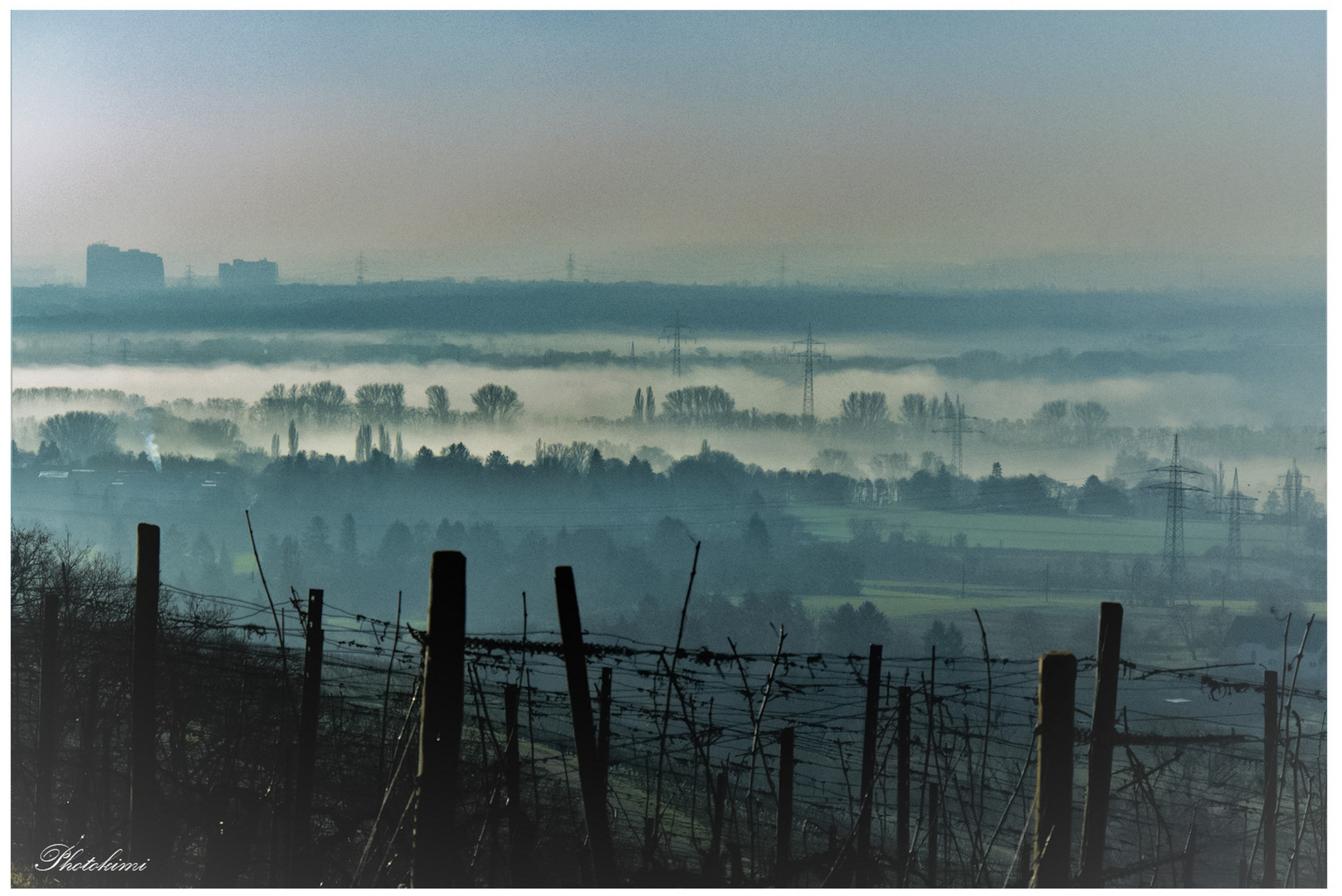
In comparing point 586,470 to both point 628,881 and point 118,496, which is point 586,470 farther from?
point 628,881

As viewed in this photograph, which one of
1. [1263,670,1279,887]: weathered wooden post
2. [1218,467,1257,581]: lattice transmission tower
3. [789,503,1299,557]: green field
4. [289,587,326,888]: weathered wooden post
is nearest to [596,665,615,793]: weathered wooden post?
[289,587,326,888]: weathered wooden post

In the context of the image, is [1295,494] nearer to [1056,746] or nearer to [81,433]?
[1056,746]

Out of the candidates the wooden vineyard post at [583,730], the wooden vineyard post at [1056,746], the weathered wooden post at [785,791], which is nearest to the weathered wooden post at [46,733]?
the wooden vineyard post at [583,730]

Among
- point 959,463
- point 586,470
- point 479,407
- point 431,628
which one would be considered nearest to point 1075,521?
point 959,463

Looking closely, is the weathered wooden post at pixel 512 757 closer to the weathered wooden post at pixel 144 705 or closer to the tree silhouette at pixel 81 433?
the weathered wooden post at pixel 144 705

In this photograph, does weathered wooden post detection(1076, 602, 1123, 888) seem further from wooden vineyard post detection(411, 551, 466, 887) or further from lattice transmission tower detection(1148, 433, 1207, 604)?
lattice transmission tower detection(1148, 433, 1207, 604)
